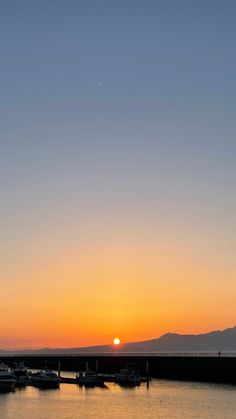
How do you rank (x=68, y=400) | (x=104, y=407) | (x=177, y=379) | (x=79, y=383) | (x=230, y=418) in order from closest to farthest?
(x=230, y=418) → (x=104, y=407) → (x=68, y=400) → (x=79, y=383) → (x=177, y=379)

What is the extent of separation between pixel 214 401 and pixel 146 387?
2256cm

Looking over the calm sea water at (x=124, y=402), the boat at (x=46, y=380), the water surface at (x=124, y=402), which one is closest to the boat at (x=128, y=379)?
the calm sea water at (x=124, y=402)

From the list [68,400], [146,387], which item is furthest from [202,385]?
[68,400]

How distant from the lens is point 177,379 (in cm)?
10906

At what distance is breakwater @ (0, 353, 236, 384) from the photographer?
104000 mm

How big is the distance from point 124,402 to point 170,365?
42109 millimetres

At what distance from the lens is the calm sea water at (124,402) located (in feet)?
217

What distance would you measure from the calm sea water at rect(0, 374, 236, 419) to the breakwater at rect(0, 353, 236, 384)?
10425mm

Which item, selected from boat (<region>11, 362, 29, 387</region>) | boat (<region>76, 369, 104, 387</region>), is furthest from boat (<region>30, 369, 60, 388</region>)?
boat (<region>76, 369, 104, 387</region>)

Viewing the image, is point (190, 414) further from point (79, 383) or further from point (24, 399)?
point (79, 383)

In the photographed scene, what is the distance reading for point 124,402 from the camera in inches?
3012

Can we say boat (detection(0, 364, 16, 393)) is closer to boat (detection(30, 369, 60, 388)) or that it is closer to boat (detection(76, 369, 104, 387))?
boat (detection(30, 369, 60, 388))

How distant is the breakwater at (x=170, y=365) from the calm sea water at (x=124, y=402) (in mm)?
10425

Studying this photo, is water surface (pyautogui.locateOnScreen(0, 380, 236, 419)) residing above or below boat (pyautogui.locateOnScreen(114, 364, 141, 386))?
below
